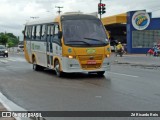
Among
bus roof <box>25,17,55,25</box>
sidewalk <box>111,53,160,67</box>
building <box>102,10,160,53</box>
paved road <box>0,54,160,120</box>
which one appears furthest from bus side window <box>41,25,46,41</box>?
building <box>102,10,160,53</box>

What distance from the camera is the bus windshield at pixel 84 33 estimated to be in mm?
→ 17734

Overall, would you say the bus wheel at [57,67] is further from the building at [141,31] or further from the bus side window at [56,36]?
the building at [141,31]

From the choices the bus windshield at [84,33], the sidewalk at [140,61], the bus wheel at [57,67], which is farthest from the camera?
the sidewalk at [140,61]

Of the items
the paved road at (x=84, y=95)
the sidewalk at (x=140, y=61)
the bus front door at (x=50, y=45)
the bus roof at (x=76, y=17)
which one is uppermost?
the bus roof at (x=76, y=17)

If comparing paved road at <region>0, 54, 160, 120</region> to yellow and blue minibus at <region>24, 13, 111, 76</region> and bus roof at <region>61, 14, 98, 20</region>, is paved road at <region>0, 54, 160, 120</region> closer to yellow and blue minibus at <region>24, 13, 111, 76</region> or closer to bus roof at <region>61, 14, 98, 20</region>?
yellow and blue minibus at <region>24, 13, 111, 76</region>

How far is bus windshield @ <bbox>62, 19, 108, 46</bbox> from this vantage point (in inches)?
698

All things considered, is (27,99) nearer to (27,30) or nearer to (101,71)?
(101,71)

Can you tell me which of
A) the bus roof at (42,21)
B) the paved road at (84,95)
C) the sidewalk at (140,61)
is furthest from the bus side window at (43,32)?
the sidewalk at (140,61)

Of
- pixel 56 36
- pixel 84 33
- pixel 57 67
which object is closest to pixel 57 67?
pixel 57 67

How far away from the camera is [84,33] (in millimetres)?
17984

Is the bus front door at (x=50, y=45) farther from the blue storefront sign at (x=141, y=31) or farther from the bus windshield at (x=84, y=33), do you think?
the blue storefront sign at (x=141, y=31)

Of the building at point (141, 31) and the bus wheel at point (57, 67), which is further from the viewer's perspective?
the building at point (141, 31)

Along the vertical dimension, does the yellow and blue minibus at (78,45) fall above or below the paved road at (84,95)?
above

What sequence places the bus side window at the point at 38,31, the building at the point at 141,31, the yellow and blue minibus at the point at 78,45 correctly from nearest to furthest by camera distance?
the yellow and blue minibus at the point at 78,45, the bus side window at the point at 38,31, the building at the point at 141,31
